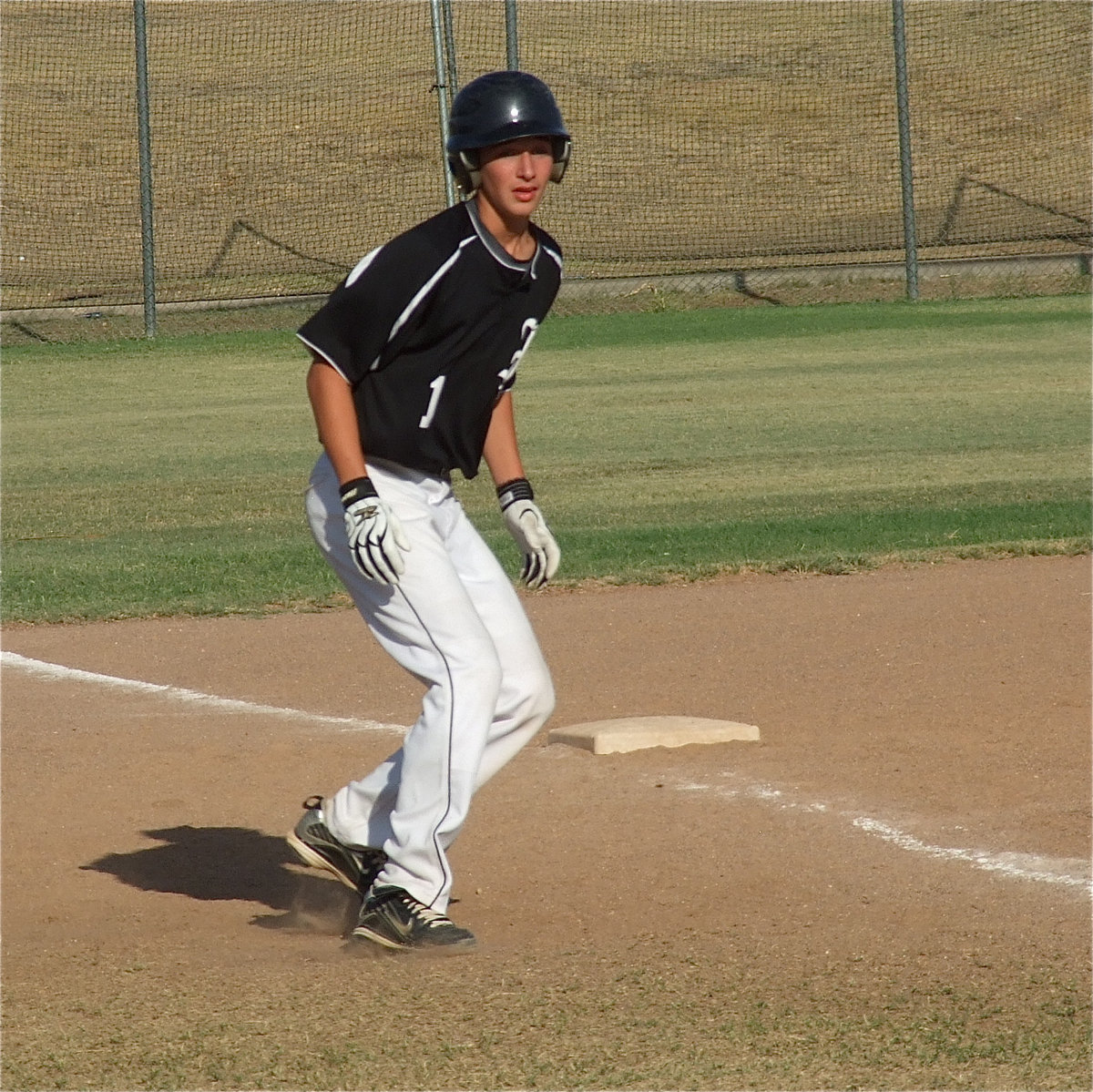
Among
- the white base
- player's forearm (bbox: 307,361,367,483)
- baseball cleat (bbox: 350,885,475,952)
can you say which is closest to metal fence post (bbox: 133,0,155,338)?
the white base

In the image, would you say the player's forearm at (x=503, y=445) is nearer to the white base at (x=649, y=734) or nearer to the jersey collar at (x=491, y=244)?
the jersey collar at (x=491, y=244)

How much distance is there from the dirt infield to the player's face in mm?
1704

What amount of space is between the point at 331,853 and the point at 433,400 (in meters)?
1.20

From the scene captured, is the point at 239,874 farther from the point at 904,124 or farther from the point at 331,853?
the point at 904,124

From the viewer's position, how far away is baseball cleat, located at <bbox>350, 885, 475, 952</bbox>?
13.4 feet

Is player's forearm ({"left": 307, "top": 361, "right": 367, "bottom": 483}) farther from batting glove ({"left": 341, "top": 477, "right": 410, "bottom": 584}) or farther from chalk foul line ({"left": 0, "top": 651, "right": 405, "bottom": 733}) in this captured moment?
chalk foul line ({"left": 0, "top": 651, "right": 405, "bottom": 733})

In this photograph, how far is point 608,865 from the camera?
4.84 m

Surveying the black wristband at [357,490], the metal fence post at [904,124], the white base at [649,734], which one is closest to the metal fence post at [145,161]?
the metal fence post at [904,124]

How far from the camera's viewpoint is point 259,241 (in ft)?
91.6

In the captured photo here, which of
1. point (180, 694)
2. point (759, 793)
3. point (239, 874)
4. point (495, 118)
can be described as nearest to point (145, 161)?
point (180, 694)

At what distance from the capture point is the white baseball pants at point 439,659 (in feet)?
13.4

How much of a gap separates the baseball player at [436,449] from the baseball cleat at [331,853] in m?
0.14

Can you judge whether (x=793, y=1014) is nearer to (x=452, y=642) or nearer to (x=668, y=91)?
(x=452, y=642)

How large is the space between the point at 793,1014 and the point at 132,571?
22.0ft
